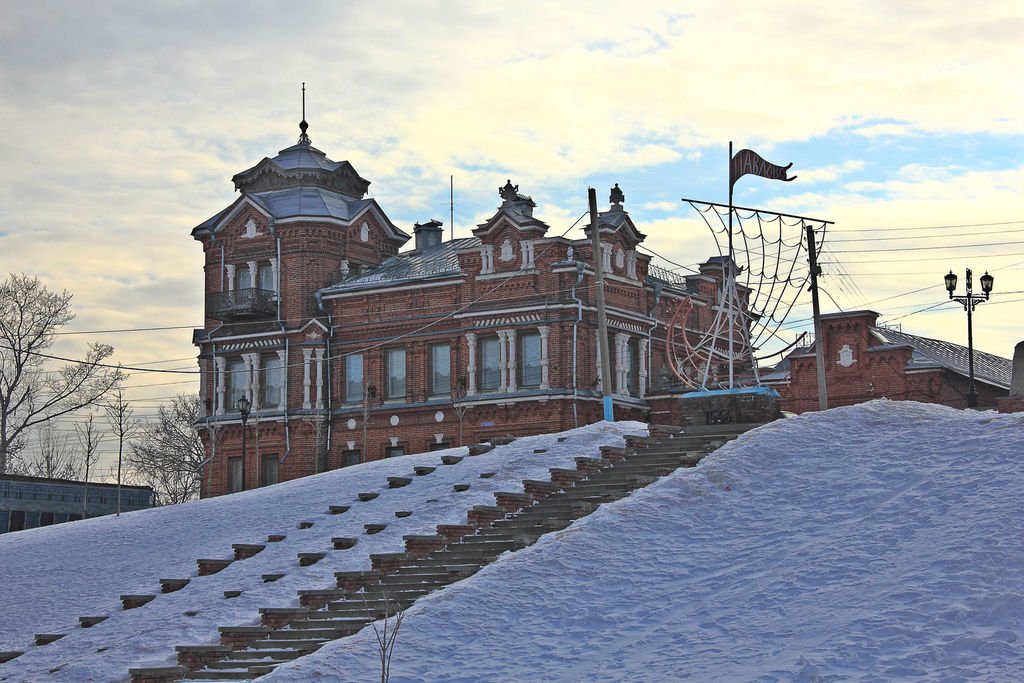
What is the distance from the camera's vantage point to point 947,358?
53.3 metres

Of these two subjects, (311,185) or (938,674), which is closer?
(938,674)

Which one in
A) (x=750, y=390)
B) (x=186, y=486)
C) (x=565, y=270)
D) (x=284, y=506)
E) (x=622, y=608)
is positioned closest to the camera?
(x=622, y=608)

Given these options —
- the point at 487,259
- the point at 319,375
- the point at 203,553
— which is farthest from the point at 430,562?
the point at 319,375

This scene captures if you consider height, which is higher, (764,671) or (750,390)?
(750,390)

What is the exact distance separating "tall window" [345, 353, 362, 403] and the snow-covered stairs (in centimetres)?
2559

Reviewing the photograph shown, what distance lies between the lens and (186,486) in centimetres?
7844

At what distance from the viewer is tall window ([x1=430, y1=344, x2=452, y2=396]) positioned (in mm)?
49781

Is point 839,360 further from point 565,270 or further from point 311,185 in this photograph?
point 311,185

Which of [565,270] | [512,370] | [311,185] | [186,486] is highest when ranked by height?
[311,185]

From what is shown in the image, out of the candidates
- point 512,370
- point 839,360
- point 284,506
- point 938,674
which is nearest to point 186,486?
point 512,370

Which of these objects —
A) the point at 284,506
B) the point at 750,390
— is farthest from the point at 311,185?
the point at 750,390

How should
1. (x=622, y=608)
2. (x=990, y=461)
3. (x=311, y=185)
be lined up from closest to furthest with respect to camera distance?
1. (x=622, y=608)
2. (x=990, y=461)
3. (x=311, y=185)

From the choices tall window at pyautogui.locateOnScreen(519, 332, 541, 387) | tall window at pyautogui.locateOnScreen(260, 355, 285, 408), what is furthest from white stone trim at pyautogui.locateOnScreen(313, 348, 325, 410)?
tall window at pyautogui.locateOnScreen(519, 332, 541, 387)

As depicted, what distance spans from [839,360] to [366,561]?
2867 cm
